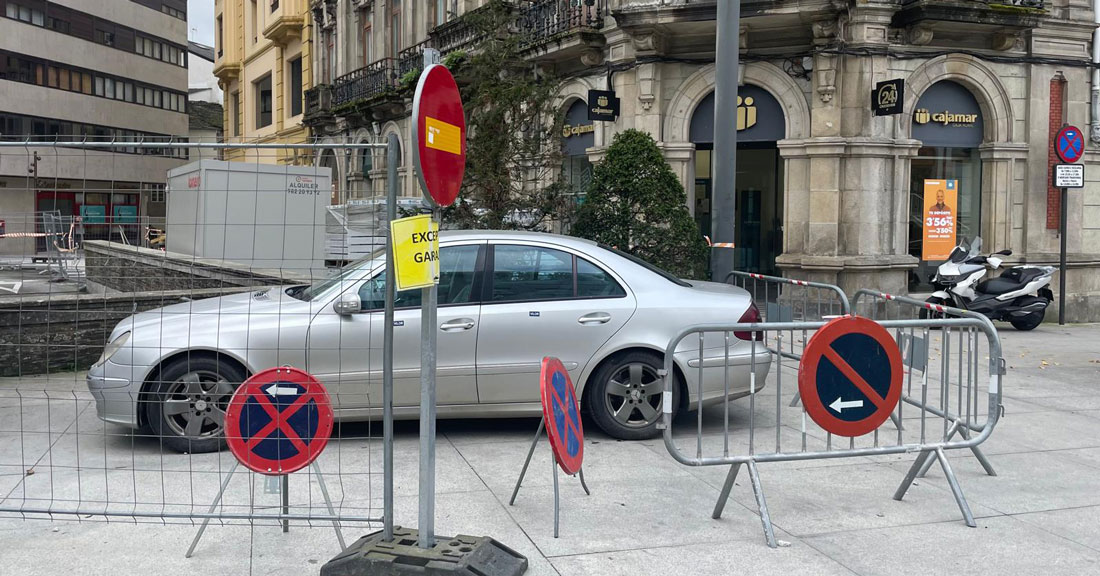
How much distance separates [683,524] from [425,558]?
170 cm

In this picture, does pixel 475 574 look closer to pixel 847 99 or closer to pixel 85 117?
pixel 847 99

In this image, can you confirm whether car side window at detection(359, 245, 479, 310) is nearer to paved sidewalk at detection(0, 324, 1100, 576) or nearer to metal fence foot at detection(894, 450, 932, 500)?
paved sidewalk at detection(0, 324, 1100, 576)

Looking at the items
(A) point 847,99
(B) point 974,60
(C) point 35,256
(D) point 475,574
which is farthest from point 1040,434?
(B) point 974,60

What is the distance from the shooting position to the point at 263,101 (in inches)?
1688

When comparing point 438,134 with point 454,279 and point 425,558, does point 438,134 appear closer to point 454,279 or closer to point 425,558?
point 425,558

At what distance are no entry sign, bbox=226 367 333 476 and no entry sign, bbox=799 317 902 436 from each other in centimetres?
261

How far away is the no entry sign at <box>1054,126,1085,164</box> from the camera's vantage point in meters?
15.8

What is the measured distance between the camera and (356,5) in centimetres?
3116

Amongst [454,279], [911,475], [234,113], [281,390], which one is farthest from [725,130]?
[234,113]

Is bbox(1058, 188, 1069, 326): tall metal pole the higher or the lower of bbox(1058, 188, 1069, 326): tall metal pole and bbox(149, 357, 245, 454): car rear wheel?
the higher

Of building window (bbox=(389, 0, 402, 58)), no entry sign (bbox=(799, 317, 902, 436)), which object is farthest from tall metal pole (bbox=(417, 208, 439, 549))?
building window (bbox=(389, 0, 402, 58))

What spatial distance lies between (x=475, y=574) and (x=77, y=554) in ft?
6.94

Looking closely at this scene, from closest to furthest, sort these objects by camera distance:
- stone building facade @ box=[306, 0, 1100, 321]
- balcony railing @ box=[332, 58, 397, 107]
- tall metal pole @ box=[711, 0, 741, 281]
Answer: tall metal pole @ box=[711, 0, 741, 281]
stone building facade @ box=[306, 0, 1100, 321]
balcony railing @ box=[332, 58, 397, 107]

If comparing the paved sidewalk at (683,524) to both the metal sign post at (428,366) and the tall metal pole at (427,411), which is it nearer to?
the metal sign post at (428,366)
